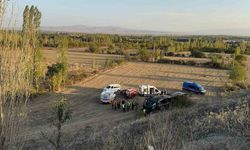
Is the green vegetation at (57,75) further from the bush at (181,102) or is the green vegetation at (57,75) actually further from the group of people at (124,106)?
the bush at (181,102)

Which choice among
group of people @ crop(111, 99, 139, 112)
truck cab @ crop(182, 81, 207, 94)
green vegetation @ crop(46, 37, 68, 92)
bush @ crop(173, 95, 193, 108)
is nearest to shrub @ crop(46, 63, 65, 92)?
green vegetation @ crop(46, 37, 68, 92)

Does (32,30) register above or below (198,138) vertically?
above

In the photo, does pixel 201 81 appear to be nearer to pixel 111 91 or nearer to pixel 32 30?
pixel 111 91

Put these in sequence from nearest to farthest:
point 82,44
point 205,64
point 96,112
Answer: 1. point 96,112
2. point 205,64
3. point 82,44

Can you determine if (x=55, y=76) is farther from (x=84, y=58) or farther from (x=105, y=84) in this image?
(x=84, y=58)

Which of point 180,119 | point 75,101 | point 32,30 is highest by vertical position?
point 32,30

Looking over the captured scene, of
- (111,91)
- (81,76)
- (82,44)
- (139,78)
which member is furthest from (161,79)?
(82,44)

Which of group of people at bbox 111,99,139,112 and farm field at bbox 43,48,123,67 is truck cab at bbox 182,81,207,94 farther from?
farm field at bbox 43,48,123,67

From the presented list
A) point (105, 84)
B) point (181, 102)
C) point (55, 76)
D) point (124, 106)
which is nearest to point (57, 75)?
point (55, 76)

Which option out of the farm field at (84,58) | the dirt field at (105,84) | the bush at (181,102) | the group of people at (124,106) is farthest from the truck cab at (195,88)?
the farm field at (84,58)
